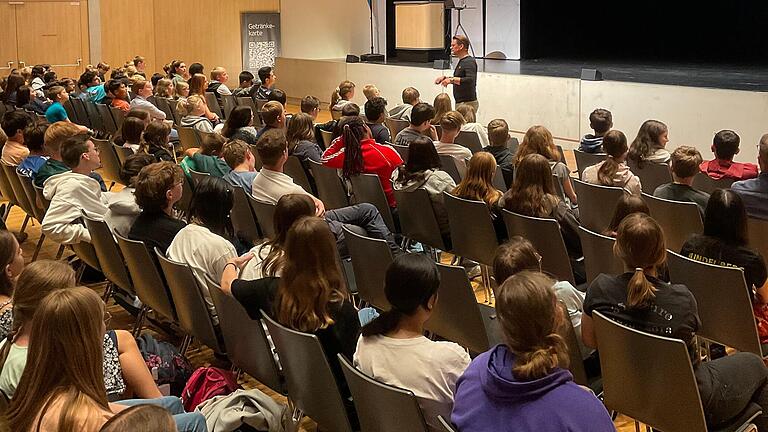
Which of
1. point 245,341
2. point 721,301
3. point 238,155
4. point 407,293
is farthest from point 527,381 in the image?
point 238,155

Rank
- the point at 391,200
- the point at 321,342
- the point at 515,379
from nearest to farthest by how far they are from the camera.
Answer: the point at 515,379, the point at 321,342, the point at 391,200

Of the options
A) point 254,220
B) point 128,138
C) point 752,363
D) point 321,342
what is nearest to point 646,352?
point 752,363

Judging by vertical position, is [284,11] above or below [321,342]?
above

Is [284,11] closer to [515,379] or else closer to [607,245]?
[607,245]

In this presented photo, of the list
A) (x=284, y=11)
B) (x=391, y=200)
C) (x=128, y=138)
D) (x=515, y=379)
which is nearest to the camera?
(x=515, y=379)

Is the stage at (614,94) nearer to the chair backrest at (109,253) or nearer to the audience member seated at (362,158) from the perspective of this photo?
the audience member seated at (362,158)

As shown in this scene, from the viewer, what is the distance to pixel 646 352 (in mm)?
3107

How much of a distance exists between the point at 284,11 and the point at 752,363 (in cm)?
1684

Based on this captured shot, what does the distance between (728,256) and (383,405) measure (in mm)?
2064

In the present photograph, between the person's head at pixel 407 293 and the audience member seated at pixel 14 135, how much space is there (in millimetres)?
5518

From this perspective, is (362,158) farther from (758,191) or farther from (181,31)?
(181,31)

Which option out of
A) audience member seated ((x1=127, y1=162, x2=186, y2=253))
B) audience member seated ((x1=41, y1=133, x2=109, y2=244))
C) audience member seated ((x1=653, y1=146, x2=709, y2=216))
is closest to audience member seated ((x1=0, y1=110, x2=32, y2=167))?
audience member seated ((x1=41, y1=133, x2=109, y2=244))

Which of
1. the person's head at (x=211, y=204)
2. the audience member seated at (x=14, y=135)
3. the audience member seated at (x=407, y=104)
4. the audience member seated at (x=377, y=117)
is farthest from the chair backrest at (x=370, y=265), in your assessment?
the audience member seated at (x=407, y=104)

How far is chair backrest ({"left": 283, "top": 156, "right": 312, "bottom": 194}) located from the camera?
23.7 ft
